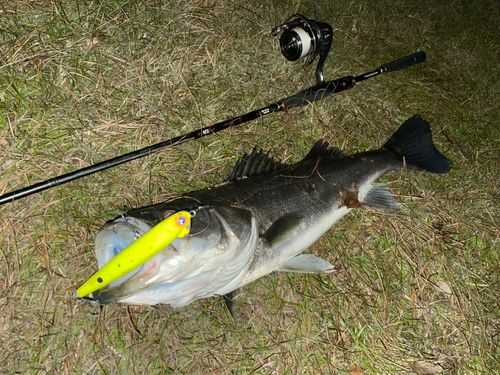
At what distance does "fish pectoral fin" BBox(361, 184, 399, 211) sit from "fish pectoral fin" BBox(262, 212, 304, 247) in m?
0.98

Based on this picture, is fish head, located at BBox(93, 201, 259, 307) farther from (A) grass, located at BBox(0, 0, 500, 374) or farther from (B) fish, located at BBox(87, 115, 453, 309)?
(A) grass, located at BBox(0, 0, 500, 374)

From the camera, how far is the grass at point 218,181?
2801 millimetres

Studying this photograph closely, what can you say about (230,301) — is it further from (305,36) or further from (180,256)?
(305,36)

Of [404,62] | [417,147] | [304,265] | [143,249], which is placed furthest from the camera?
[404,62]

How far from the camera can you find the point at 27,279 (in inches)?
108

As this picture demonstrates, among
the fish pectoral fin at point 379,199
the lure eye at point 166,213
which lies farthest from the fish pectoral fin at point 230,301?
the fish pectoral fin at point 379,199

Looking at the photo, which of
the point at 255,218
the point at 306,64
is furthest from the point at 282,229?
the point at 306,64

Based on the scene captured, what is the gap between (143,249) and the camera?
1841 mm

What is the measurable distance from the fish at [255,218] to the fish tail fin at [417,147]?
0.04 feet

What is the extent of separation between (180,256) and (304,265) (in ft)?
4.13

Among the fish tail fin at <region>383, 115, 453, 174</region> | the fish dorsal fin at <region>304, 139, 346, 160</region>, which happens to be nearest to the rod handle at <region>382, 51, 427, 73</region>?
the fish tail fin at <region>383, 115, 453, 174</region>

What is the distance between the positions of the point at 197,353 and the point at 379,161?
8.38ft

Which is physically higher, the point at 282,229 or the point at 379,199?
the point at 282,229

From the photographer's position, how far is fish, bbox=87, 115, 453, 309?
2010 millimetres
